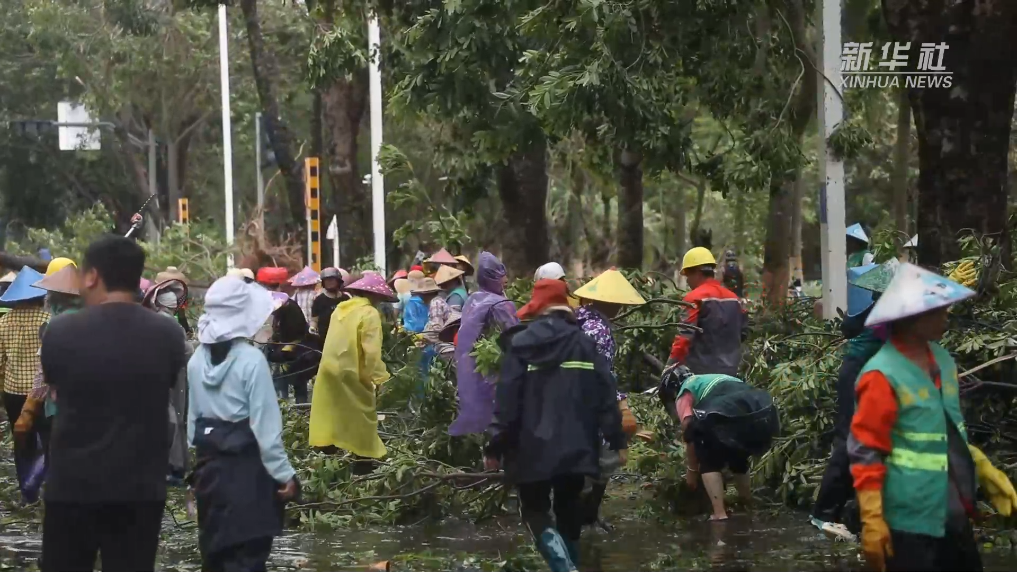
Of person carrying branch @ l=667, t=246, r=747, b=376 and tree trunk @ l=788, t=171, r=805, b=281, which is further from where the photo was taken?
tree trunk @ l=788, t=171, r=805, b=281

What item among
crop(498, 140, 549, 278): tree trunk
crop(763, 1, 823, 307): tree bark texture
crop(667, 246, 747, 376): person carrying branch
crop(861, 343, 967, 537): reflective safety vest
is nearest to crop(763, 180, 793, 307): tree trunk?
crop(763, 1, 823, 307): tree bark texture

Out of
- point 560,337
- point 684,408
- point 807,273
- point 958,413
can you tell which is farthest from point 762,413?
point 807,273

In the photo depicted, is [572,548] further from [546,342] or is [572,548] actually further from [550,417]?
[546,342]

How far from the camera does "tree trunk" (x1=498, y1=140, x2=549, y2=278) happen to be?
2034 centimetres

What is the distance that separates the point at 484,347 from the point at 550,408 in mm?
2244

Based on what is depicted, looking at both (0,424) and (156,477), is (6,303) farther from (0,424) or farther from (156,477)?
(156,477)

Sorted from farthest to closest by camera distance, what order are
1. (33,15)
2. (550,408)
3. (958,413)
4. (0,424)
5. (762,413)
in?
(33,15) < (0,424) < (762,413) < (550,408) < (958,413)

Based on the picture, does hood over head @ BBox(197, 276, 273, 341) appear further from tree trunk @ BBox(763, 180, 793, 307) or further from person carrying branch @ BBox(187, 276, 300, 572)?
tree trunk @ BBox(763, 180, 793, 307)

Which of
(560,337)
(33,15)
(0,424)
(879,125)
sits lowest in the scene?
(0,424)

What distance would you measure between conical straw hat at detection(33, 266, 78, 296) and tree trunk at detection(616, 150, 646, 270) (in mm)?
12289

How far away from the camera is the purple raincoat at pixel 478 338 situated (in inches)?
408

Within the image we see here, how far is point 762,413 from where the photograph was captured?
10023 millimetres

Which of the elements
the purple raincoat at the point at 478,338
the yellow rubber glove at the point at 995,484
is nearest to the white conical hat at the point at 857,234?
the purple raincoat at the point at 478,338

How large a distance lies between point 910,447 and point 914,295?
1.80 ft
